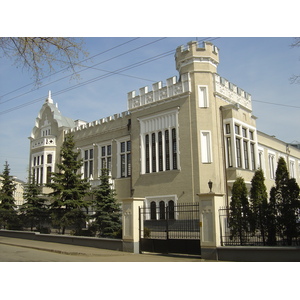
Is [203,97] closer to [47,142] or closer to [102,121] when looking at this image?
[102,121]

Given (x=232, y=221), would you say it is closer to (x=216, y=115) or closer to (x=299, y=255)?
(x=299, y=255)

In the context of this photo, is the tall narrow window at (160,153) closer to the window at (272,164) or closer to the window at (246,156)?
the window at (246,156)

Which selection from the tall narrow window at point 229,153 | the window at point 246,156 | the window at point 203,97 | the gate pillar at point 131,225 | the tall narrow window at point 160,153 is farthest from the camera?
the window at point 246,156

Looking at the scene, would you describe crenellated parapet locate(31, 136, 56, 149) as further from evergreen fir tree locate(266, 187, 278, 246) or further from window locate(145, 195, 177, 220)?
evergreen fir tree locate(266, 187, 278, 246)

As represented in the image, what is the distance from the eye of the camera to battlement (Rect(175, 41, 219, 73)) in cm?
2306

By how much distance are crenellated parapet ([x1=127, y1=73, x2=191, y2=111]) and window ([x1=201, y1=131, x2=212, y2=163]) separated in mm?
3256

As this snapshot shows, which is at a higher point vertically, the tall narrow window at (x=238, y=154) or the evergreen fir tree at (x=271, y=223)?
the tall narrow window at (x=238, y=154)

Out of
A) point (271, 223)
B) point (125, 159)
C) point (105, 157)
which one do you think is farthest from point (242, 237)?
point (105, 157)

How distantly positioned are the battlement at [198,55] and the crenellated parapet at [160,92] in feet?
3.40

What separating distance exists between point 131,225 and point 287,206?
253 inches

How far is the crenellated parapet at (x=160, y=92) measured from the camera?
23.1 metres

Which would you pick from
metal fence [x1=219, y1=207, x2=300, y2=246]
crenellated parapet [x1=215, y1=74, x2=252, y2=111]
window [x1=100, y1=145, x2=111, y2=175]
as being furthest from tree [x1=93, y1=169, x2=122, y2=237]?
crenellated parapet [x1=215, y1=74, x2=252, y2=111]

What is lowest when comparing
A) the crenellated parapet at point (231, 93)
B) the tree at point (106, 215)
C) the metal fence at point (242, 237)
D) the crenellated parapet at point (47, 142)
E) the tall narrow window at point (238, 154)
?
the metal fence at point (242, 237)

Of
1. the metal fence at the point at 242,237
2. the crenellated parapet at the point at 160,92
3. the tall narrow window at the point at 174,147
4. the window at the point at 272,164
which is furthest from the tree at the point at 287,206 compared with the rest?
the window at the point at 272,164
